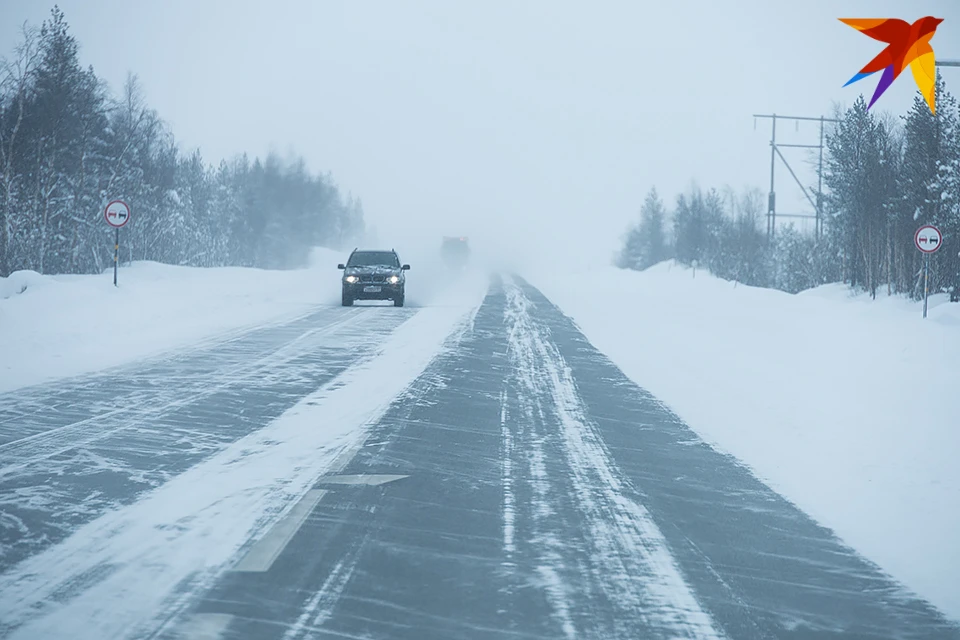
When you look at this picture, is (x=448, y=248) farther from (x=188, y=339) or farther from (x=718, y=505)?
(x=718, y=505)

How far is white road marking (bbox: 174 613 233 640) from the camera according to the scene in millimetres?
3883

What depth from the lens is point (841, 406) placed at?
36.3 ft

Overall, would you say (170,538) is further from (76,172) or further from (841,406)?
(76,172)

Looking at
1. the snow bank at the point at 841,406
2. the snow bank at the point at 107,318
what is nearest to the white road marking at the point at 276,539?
the snow bank at the point at 841,406

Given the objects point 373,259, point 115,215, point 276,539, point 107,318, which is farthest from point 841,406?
point 373,259

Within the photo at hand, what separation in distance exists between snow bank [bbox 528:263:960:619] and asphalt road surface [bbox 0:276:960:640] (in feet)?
1.14

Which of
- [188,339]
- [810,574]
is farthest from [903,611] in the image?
[188,339]

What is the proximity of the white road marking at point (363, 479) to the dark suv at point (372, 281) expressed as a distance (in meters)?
20.9

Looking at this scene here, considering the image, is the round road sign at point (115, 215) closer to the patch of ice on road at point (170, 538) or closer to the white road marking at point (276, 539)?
the patch of ice on road at point (170, 538)

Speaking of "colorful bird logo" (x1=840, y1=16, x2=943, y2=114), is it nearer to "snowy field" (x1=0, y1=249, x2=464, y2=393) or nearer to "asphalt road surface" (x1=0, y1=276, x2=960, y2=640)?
"asphalt road surface" (x1=0, y1=276, x2=960, y2=640)

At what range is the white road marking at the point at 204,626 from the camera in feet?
12.7

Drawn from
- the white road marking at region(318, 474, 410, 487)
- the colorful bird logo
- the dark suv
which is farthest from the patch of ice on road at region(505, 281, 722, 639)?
the dark suv

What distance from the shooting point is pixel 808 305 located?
29.2 metres

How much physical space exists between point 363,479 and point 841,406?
22.0ft
